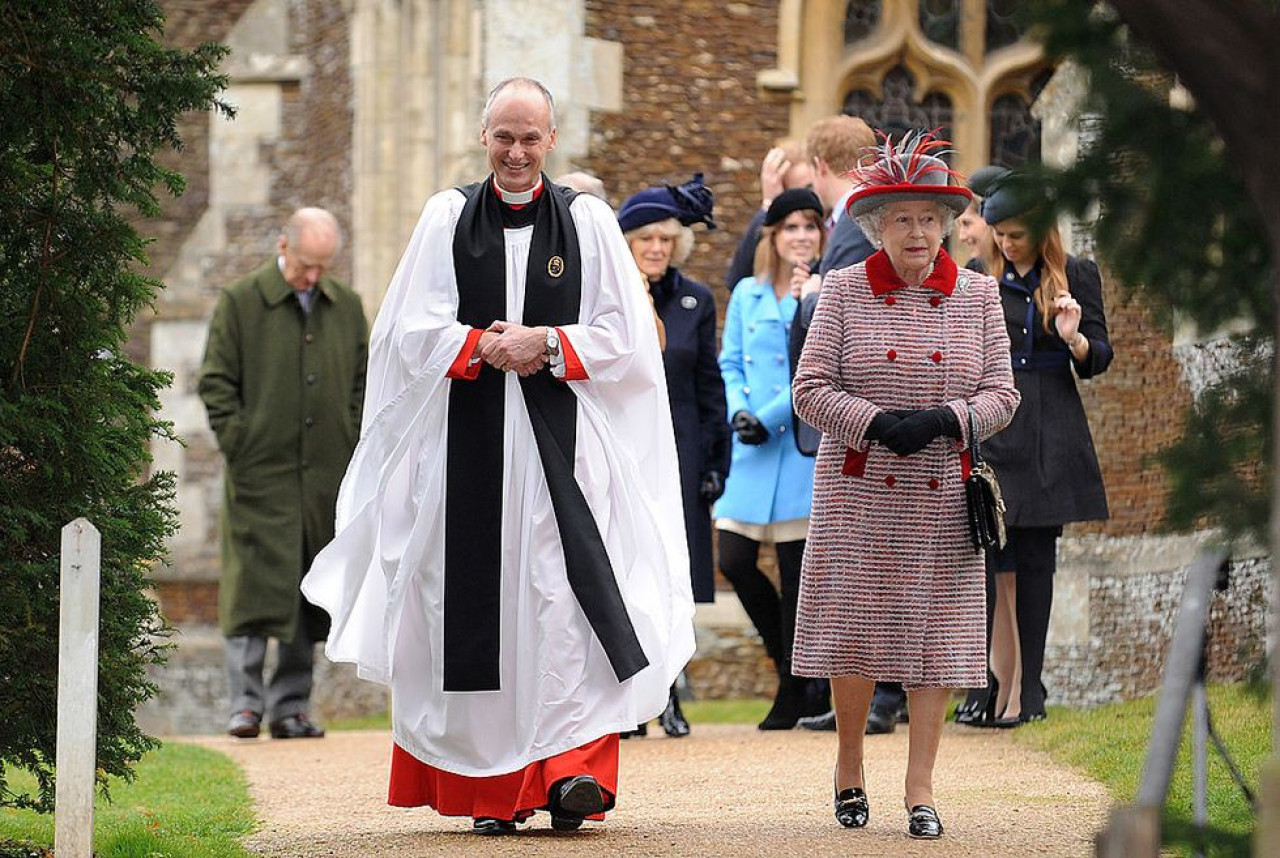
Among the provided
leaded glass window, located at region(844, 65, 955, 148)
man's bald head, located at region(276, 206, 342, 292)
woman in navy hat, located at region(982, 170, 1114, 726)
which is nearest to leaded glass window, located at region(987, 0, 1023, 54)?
leaded glass window, located at region(844, 65, 955, 148)

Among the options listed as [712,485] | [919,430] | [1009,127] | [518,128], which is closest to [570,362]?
[518,128]

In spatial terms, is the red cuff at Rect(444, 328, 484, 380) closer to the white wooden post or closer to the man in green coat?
the white wooden post

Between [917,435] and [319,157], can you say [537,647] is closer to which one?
[917,435]

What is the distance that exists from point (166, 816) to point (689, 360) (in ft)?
11.4

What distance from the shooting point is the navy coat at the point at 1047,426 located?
9516mm

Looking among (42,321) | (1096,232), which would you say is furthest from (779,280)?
(1096,232)

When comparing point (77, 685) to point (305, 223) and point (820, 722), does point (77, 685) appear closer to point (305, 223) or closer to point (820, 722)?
point (820, 722)

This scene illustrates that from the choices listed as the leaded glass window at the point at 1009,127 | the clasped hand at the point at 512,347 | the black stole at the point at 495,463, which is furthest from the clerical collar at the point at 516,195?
the leaded glass window at the point at 1009,127

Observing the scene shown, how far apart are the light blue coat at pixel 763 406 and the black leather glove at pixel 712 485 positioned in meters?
0.14

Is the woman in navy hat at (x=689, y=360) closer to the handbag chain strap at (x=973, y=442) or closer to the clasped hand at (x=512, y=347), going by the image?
the clasped hand at (x=512, y=347)

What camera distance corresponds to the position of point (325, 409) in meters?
11.4

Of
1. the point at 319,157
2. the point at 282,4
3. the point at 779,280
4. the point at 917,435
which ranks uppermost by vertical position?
the point at 282,4

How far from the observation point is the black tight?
10156 mm

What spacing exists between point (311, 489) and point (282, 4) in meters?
8.59
